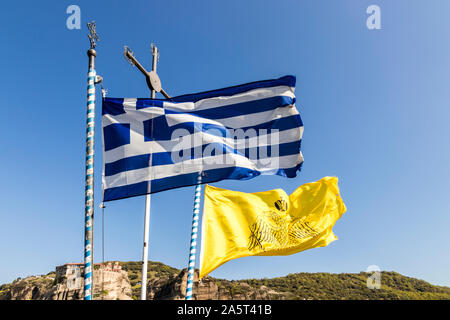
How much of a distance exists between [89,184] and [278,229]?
792 cm

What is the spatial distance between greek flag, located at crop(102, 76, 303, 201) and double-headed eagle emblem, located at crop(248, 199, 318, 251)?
13.7 ft

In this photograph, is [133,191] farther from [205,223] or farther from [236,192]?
[236,192]

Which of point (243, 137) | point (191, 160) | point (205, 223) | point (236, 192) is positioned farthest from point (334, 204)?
point (191, 160)

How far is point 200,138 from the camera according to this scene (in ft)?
32.7

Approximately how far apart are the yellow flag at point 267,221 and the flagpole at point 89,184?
5035 mm

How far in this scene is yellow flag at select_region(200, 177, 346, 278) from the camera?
12.8m

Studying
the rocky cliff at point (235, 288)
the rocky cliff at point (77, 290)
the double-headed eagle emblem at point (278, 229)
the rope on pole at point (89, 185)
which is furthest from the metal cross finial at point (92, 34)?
the rocky cliff at point (77, 290)

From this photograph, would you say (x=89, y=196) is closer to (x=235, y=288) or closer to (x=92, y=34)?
(x=92, y=34)

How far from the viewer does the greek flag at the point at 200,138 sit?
9344 millimetres

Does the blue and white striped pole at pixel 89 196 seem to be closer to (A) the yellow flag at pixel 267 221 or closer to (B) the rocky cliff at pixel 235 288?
(A) the yellow flag at pixel 267 221

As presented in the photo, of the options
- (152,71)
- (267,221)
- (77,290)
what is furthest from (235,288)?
(152,71)

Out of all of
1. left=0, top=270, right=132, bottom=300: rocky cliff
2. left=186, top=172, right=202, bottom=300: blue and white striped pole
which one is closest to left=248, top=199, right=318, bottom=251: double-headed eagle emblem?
left=186, top=172, right=202, bottom=300: blue and white striped pole

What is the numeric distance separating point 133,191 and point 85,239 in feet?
6.62
